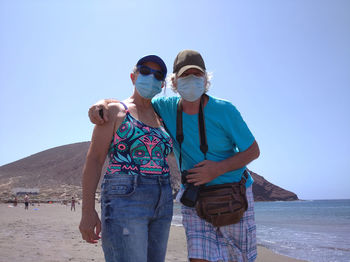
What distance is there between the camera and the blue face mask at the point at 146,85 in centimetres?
253

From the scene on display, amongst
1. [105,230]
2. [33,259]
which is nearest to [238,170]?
[105,230]

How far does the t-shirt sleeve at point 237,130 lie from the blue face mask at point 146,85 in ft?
2.10

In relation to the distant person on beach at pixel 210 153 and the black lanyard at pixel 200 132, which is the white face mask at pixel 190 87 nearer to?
the distant person on beach at pixel 210 153

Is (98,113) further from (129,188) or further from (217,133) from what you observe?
(217,133)

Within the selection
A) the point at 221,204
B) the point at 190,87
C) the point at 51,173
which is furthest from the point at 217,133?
the point at 51,173

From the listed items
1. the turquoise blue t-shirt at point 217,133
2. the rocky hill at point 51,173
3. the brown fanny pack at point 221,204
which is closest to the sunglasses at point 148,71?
the turquoise blue t-shirt at point 217,133

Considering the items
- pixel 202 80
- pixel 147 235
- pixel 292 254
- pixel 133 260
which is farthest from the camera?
pixel 292 254

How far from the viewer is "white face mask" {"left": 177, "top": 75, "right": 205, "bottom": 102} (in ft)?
8.74

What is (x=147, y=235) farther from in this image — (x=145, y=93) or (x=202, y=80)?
(x=202, y=80)

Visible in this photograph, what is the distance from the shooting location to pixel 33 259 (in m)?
5.54

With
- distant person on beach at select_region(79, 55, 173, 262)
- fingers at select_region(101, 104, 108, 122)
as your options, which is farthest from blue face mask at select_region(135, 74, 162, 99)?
fingers at select_region(101, 104, 108, 122)

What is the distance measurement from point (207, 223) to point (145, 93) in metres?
1.18

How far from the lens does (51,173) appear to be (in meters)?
66.9

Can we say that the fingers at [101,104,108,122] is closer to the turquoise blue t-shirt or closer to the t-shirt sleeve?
the turquoise blue t-shirt
